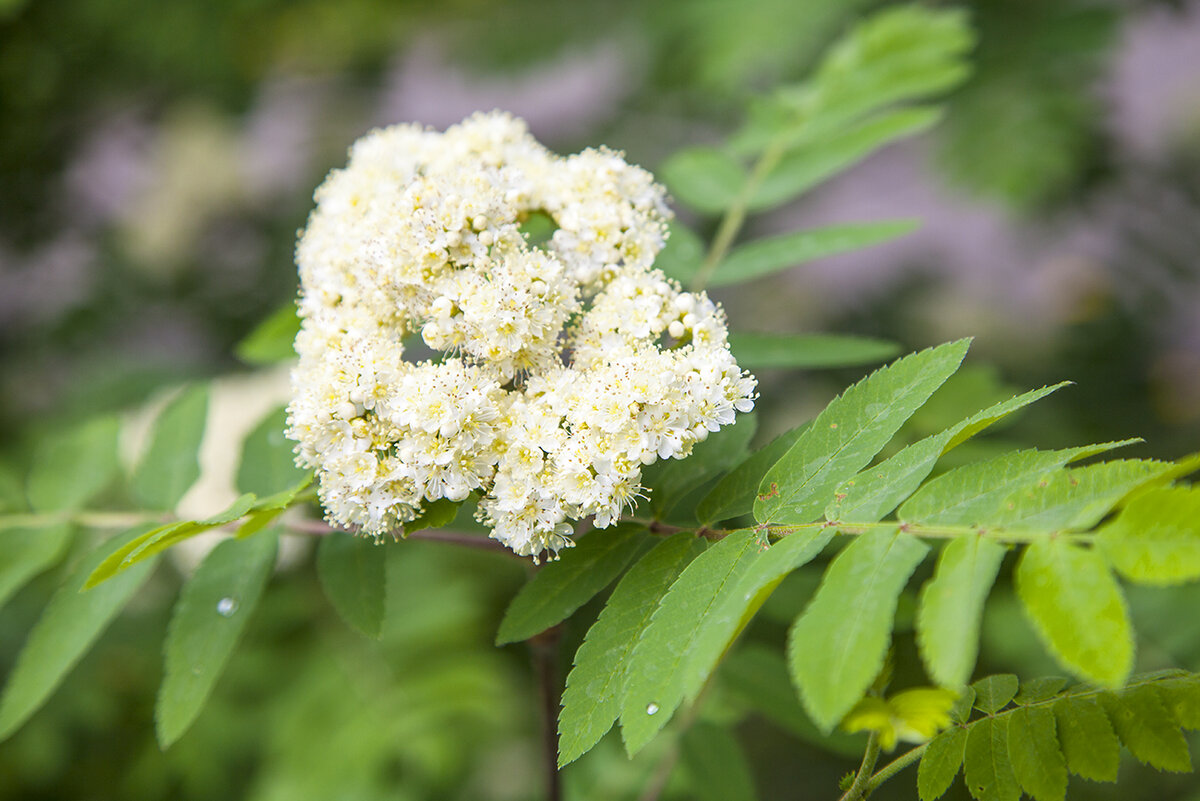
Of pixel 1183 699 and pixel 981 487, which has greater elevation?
pixel 981 487

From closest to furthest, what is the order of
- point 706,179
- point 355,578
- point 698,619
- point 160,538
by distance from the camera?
point 698,619 < point 160,538 < point 355,578 < point 706,179

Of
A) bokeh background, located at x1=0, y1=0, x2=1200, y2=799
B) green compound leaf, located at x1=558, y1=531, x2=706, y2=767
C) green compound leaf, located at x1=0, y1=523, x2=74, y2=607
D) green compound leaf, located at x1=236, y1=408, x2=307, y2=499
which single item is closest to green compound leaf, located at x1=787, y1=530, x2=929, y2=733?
green compound leaf, located at x1=558, y1=531, x2=706, y2=767

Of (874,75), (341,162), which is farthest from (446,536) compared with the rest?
(341,162)

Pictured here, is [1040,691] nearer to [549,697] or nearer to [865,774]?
[865,774]

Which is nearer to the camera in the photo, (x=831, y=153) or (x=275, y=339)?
(x=275, y=339)

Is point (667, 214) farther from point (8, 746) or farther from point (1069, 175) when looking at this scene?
point (8, 746)

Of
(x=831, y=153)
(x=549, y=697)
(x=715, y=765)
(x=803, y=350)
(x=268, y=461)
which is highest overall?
(x=831, y=153)

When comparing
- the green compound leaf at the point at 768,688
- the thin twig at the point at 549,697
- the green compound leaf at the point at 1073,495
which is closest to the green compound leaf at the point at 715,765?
the green compound leaf at the point at 768,688

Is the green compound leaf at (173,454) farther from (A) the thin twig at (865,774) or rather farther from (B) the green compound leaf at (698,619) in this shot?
(A) the thin twig at (865,774)
